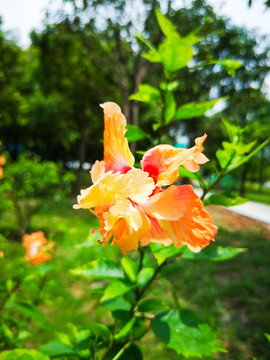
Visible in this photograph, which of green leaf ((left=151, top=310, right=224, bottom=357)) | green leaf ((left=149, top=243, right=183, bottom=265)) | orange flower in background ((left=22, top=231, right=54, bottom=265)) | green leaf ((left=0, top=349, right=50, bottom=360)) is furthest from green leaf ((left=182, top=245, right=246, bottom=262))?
orange flower in background ((left=22, top=231, right=54, bottom=265))

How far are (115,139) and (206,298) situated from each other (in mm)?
3222

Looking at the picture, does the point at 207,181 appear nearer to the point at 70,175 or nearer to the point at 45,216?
the point at 70,175

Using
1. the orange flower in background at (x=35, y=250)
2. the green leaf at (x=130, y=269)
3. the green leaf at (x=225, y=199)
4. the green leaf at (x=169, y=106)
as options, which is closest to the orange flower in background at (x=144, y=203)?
the green leaf at (x=225, y=199)

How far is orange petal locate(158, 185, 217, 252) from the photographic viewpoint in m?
0.42

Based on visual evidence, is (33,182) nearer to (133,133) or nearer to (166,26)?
(133,133)

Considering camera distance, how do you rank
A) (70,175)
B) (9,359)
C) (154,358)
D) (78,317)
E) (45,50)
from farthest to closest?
(45,50), (70,175), (78,317), (154,358), (9,359)

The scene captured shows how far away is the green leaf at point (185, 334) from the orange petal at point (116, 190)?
46 centimetres

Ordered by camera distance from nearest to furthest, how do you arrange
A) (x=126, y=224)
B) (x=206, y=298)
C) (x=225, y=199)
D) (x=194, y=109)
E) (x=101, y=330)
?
(x=126, y=224)
(x=225, y=199)
(x=194, y=109)
(x=101, y=330)
(x=206, y=298)

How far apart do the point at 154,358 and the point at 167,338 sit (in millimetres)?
1867

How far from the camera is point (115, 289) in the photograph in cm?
69

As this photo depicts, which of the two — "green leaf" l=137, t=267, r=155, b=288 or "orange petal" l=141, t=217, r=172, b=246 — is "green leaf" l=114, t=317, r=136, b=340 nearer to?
"green leaf" l=137, t=267, r=155, b=288

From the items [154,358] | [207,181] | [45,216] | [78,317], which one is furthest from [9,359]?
[45,216]

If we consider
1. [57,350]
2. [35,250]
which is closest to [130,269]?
[57,350]

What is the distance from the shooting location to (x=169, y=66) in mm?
680
